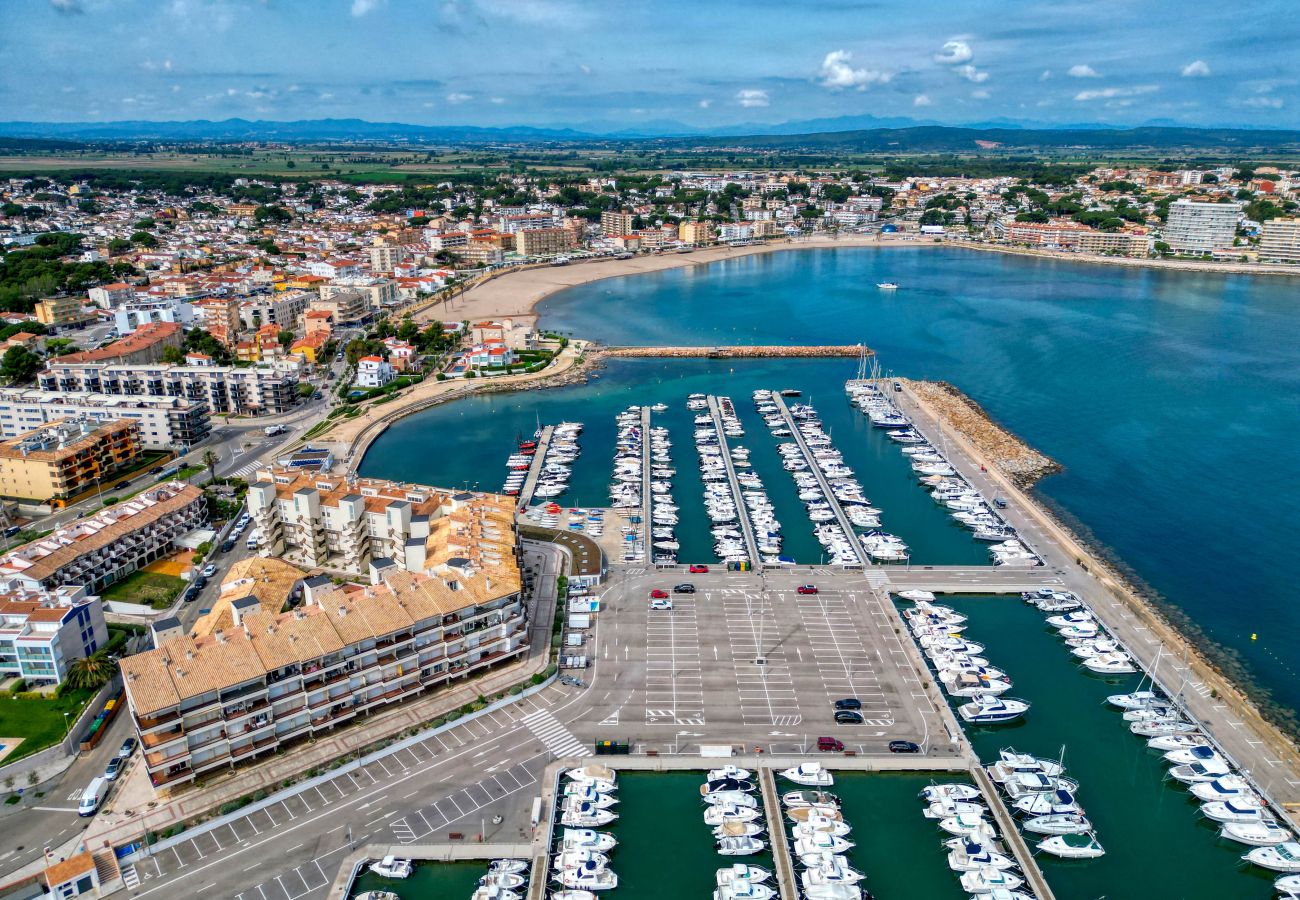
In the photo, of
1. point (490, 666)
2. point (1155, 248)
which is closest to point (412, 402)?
point (490, 666)

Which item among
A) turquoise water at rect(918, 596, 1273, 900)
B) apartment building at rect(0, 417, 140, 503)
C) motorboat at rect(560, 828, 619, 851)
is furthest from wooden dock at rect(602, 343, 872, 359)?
motorboat at rect(560, 828, 619, 851)

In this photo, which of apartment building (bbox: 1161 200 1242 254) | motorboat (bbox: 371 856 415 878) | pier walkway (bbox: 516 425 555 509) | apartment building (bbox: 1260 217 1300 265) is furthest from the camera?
apartment building (bbox: 1161 200 1242 254)

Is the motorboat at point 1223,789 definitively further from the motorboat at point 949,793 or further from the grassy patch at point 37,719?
the grassy patch at point 37,719

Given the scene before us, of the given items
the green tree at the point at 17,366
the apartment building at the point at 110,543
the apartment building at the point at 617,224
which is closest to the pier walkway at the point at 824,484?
the apartment building at the point at 110,543

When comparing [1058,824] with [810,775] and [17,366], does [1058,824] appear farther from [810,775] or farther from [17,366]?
[17,366]

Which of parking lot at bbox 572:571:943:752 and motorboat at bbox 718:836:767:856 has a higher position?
parking lot at bbox 572:571:943:752

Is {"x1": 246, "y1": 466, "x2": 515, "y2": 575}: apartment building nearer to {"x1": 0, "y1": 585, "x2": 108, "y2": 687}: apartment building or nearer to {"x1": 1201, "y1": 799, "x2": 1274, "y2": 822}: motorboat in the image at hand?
{"x1": 0, "y1": 585, "x2": 108, "y2": 687}: apartment building
